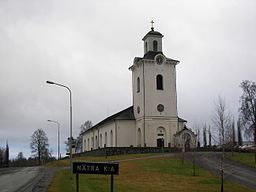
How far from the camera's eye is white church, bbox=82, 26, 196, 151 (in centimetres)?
7062

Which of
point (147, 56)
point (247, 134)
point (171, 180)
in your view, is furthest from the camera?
point (147, 56)

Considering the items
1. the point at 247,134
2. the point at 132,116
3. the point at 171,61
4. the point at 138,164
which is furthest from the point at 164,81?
the point at 138,164

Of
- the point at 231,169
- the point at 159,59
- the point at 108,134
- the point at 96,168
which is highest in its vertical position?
the point at 159,59

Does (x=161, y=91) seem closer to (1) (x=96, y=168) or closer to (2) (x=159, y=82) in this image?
(2) (x=159, y=82)

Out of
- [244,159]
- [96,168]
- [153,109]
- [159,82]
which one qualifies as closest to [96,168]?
[96,168]

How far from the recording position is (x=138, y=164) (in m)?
45.3

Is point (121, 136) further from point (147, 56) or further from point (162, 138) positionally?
point (147, 56)

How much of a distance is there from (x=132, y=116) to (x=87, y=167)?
5831 cm

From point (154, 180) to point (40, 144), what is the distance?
9328 centimetres

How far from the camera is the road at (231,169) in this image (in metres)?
34.5

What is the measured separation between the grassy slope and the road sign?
26.8 feet

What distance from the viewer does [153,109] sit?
71312 mm

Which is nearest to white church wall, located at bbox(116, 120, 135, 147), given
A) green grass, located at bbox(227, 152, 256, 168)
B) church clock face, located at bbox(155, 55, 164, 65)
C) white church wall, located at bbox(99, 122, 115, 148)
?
white church wall, located at bbox(99, 122, 115, 148)

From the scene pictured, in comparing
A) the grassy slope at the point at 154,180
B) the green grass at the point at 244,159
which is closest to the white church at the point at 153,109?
the green grass at the point at 244,159
